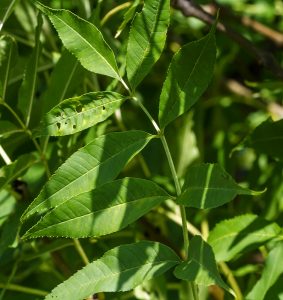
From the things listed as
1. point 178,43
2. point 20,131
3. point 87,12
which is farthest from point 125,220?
point 178,43

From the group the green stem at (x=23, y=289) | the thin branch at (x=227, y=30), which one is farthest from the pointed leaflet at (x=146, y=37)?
the green stem at (x=23, y=289)

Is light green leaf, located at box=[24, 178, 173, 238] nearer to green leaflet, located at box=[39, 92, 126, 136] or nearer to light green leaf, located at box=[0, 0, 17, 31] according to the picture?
green leaflet, located at box=[39, 92, 126, 136]

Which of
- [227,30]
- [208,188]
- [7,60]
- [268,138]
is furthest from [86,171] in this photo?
[227,30]

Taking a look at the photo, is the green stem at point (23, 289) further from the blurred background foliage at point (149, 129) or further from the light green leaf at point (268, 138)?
the light green leaf at point (268, 138)

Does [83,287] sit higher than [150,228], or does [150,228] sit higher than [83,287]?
[83,287]

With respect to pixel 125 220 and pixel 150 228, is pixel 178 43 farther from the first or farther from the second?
pixel 125 220

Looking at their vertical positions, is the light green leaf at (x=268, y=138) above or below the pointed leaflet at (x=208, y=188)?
below
